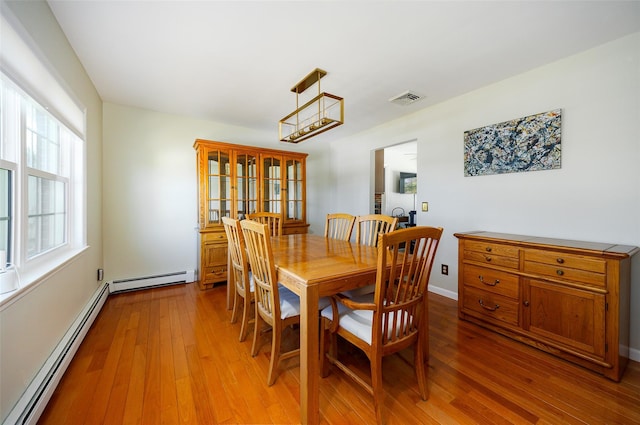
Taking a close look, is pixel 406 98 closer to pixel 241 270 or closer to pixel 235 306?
pixel 241 270

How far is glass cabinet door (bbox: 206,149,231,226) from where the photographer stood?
3.41m

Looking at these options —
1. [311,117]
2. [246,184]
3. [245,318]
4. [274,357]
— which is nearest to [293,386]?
[274,357]

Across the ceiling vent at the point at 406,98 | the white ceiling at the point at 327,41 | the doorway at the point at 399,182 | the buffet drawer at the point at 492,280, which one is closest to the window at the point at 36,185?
the white ceiling at the point at 327,41

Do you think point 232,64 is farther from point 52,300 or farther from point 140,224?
point 140,224

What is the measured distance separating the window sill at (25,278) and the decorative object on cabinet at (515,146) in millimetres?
3596

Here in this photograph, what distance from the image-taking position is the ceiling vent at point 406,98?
2791mm

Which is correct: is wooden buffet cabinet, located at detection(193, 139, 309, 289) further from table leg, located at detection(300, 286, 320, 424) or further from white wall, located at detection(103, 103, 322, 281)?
table leg, located at detection(300, 286, 320, 424)

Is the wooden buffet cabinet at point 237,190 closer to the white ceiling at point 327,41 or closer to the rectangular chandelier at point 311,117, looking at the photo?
the white ceiling at point 327,41

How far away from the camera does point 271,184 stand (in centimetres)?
391

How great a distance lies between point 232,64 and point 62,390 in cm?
261

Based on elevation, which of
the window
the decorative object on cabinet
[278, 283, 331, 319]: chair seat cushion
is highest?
the decorative object on cabinet

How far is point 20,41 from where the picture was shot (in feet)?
4.24

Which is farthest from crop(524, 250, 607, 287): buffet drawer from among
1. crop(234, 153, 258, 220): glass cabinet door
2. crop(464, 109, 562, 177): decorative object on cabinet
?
crop(234, 153, 258, 220): glass cabinet door

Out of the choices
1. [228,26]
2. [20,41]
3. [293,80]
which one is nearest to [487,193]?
[293,80]
